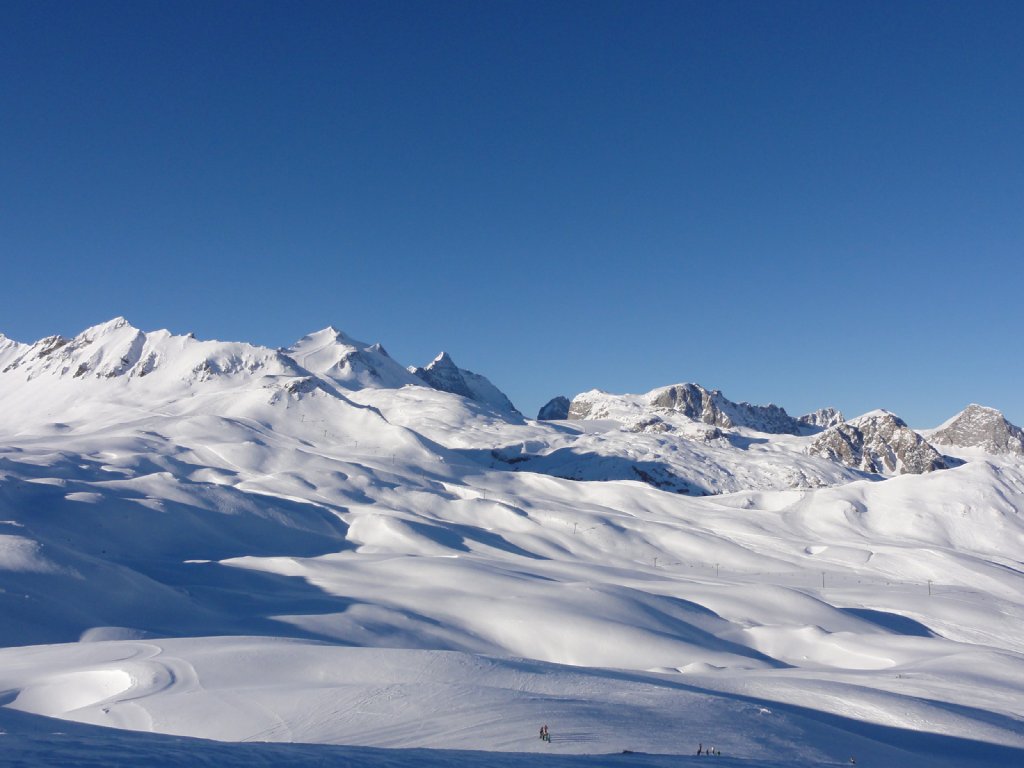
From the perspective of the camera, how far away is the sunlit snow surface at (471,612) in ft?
40.2

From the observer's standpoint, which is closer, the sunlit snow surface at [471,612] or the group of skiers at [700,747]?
the group of skiers at [700,747]

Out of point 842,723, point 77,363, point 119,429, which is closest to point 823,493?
point 842,723

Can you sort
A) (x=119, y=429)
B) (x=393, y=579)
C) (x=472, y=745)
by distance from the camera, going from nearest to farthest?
(x=472, y=745)
(x=393, y=579)
(x=119, y=429)

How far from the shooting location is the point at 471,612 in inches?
1352

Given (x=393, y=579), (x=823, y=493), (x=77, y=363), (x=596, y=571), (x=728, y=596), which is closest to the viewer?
(x=393, y=579)

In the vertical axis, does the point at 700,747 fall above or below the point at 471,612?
above

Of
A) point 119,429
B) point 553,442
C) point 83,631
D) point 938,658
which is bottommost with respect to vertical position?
point 83,631

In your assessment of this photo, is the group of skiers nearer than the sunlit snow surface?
Yes

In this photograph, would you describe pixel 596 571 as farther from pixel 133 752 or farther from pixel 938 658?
pixel 133 752

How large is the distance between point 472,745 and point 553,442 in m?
138

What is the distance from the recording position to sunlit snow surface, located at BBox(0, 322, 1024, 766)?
483 inches

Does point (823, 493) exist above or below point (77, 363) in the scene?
below

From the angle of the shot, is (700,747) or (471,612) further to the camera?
(471,612)

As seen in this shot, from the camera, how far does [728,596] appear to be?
43.7 m
